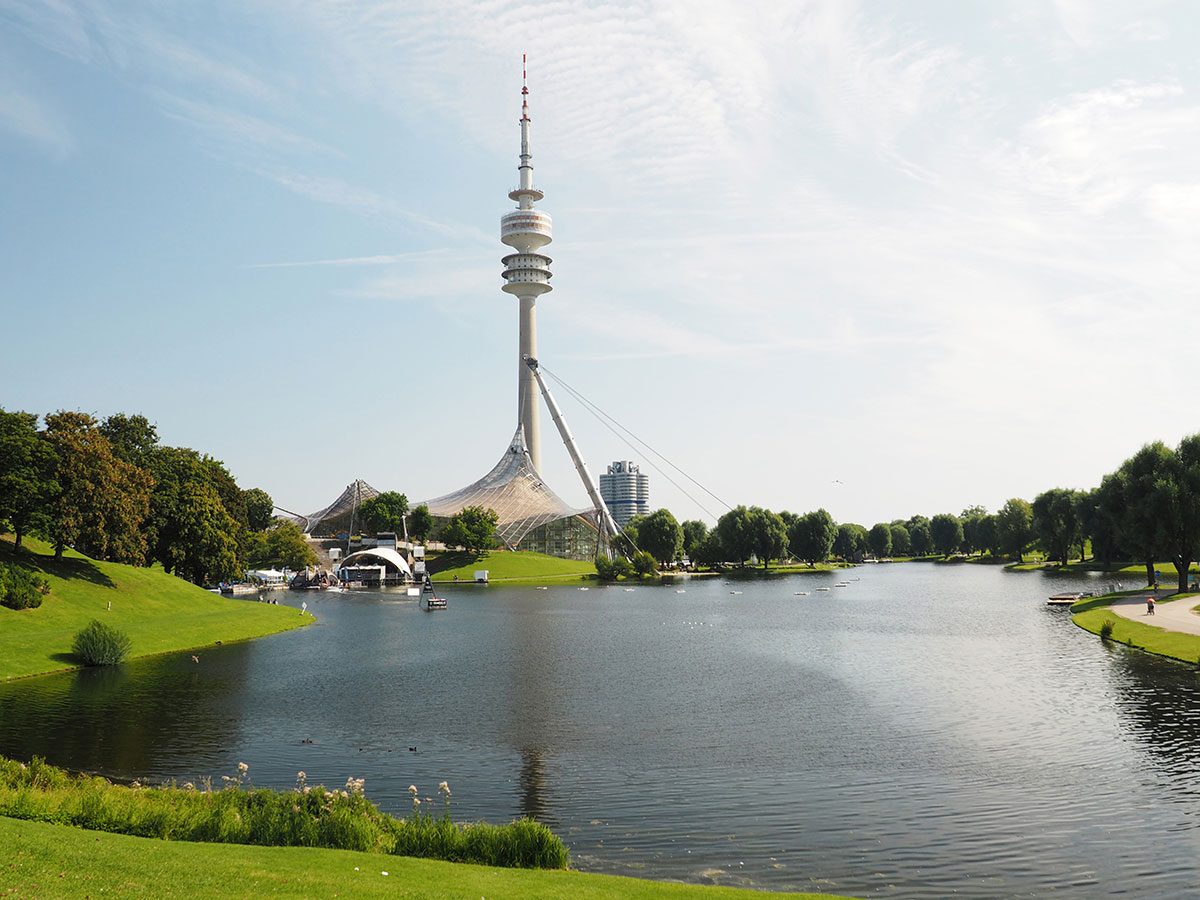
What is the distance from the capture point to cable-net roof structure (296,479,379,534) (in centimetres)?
18262

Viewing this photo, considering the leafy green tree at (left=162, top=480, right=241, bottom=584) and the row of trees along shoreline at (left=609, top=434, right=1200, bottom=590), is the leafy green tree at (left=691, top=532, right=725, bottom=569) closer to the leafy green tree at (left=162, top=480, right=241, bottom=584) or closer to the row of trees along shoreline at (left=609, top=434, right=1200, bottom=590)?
the row of trees along shoreline at (left=609, top=434, right=1200, bottom=590)

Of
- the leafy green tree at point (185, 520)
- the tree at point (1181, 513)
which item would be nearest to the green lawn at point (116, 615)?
the leafy green tree at point (185, 520)

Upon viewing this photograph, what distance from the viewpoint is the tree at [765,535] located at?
494 feet

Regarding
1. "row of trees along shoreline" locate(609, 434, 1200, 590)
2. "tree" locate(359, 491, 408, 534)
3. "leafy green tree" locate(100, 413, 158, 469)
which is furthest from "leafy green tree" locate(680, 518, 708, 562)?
"leafy green tree" locate(100, 413, 158, 469)

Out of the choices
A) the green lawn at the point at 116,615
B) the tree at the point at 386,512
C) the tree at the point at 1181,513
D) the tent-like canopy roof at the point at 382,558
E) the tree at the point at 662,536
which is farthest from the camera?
the tree at the point at 386,512

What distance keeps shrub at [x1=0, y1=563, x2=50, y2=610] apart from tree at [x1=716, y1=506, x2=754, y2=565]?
115583 millimetres

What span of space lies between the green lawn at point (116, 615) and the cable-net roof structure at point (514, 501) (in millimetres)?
104405

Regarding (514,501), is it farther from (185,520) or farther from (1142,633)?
(1142,633)

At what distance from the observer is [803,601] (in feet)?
290

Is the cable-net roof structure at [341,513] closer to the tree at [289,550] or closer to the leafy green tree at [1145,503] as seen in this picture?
the tree at [289,550]

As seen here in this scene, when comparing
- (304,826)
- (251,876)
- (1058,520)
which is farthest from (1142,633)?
(1058,520)

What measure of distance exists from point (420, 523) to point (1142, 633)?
437 feet

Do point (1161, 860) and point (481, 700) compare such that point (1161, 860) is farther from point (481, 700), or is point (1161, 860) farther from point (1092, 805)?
point (481, 700)

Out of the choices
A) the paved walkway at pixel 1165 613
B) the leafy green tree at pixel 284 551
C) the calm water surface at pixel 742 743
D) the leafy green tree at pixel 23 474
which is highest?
the leafy green tree at pixel 23 474
